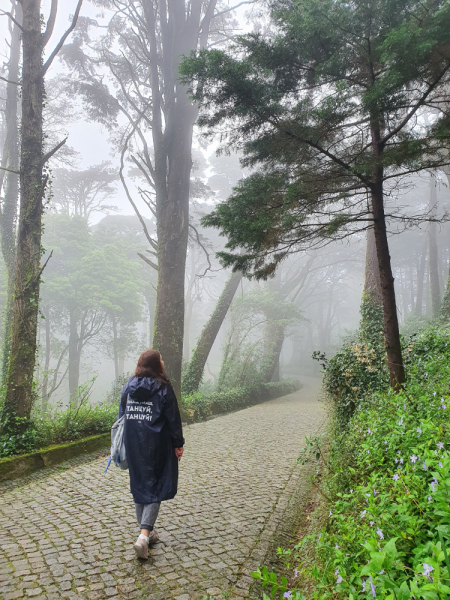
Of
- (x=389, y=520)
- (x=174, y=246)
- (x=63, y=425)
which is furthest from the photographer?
(x=174, y=246)

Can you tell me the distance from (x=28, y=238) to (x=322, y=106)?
4.70 meters

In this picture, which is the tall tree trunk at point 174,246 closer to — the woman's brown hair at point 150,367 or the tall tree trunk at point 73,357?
the woman's brown hair at point 150,367

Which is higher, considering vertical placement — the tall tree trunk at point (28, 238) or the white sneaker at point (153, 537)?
the tall tree trunk at point (28, 238)

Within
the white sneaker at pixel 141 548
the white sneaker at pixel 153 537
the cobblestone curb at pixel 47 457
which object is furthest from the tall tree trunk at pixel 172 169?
the white sneaker at pixel 141 548

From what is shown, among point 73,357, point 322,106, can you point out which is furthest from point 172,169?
point 73,357

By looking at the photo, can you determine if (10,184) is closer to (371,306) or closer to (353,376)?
(371,306)

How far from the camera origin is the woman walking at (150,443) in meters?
3.37

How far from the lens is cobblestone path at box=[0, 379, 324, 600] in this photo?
2867mm

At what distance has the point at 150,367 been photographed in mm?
3688

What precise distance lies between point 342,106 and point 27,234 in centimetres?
492

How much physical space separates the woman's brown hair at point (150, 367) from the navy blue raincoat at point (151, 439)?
48 millimetres

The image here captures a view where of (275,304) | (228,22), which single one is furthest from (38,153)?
(275,304)

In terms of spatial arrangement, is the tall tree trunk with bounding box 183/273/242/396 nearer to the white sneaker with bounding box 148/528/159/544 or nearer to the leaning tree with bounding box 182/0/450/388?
the leaning tree with bounding box 182/0/450/388

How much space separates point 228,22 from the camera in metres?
15.8
